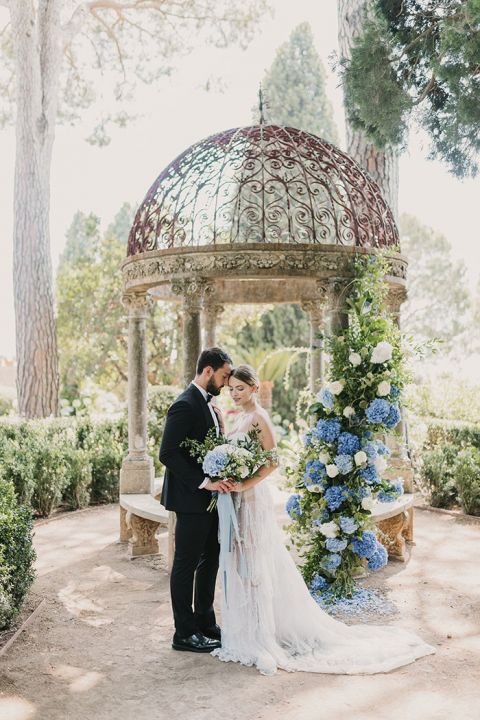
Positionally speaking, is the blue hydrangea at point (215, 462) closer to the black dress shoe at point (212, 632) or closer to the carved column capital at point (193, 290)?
the black dress shoe at point (212, 632)

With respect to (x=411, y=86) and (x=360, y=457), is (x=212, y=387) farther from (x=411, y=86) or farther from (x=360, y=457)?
(x=411, y=86)

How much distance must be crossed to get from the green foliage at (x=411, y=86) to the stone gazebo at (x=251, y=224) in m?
2.29

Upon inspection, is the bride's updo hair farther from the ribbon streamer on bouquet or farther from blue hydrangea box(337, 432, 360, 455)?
blue hydrangea box(337, 432, 360, 455)

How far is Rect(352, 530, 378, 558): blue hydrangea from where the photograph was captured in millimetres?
5562

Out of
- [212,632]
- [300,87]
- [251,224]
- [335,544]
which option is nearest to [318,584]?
[335,544]

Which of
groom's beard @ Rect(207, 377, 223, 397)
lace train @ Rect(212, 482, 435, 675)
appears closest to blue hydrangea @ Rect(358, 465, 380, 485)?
lace train @ Rect(212, 482, 435, 675)

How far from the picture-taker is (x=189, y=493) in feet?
15.4

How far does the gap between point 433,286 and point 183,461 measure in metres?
27.8

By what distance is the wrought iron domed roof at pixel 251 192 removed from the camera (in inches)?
244

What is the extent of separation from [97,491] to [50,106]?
6.65m

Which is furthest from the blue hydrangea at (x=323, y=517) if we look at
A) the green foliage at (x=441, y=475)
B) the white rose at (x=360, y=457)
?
the green foliage at (x=441, y=475)

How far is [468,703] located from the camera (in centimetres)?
387

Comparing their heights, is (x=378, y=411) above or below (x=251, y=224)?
below

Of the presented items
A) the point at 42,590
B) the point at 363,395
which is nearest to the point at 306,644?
the point at 363,395
